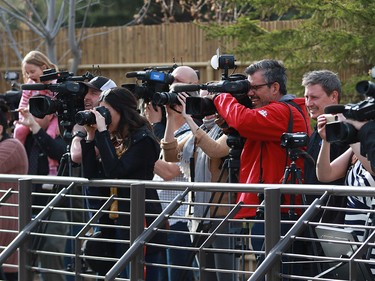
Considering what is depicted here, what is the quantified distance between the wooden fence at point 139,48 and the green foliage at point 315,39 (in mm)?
2771

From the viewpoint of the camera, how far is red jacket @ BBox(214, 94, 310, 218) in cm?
760

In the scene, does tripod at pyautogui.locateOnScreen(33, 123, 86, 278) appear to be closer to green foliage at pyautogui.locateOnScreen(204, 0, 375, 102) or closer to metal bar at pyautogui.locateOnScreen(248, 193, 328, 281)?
green foliage at pyautogui.locateOnScreen(204, 0, 375, 102)

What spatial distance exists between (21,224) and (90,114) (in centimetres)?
100

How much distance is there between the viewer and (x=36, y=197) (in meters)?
9.72

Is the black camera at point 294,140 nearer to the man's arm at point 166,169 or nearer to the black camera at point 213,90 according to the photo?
the black camera at point 213,90

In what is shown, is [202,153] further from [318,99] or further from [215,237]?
[215,237]

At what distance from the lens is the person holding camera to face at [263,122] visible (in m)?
7.61

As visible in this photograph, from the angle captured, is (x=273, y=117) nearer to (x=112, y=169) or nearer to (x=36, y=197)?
(x=112, y=169)

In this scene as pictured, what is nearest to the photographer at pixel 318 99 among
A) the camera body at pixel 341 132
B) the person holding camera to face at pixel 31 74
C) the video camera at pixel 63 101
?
the camera body at pixel 341 132

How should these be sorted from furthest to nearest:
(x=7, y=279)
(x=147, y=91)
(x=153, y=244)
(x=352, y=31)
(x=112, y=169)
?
(x=352, y=31) < (x=7, y=279) < (x=147, y=91) < (x=112, y=169) < (x=153, y=244)

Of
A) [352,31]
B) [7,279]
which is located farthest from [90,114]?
[352,31]

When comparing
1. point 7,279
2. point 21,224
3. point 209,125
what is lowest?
point 7,279

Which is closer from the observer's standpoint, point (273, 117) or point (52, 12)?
point (273, 117)

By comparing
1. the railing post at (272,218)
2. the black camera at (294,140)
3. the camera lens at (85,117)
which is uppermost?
the camera lens at (85,117)
